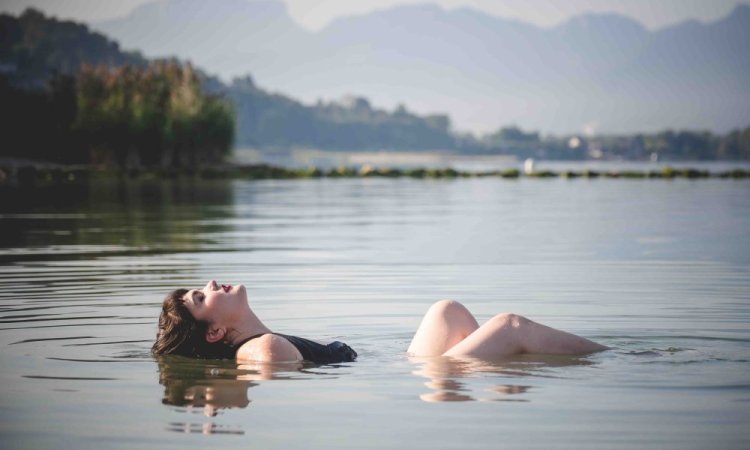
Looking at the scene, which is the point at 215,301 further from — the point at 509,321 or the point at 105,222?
the point at 105,222

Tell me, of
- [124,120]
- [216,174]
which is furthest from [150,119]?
[216,174]

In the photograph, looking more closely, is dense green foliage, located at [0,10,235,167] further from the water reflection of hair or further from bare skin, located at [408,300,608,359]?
bare skin, located at [408,300,608,359]

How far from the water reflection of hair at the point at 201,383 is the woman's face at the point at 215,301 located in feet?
1.46

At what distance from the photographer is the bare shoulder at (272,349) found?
9.58 meters

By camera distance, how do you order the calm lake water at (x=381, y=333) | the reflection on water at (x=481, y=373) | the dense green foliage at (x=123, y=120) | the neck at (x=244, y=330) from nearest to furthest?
1. the calm lake water at (x=381, y=333)
2. the reflection on water at (x=481, y=373)
3. the neck at (x=244, y=330)
4. the dense green foliage at (x=123, y=120)

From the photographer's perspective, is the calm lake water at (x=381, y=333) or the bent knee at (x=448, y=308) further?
the bent knee at (x=448, y=308)

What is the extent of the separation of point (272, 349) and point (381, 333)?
207cm

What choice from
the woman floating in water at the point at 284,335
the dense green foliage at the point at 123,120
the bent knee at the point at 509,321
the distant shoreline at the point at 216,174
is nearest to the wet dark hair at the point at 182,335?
the woman floating in water at the point at 284,335

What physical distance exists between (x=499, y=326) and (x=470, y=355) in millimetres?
306

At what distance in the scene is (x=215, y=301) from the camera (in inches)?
371

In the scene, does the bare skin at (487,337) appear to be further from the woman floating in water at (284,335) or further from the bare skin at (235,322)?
the bare skin at (235,322)

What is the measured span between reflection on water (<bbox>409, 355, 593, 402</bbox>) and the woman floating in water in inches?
2.7

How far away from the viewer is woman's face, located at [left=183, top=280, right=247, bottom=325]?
9430mm

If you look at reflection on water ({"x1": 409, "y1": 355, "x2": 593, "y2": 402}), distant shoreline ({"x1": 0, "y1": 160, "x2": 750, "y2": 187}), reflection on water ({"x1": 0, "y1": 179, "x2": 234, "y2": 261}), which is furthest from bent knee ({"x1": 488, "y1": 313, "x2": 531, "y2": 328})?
distant shoreline ({"x1": 0, "y1": 160, "x2": 750, "y2": 187})
